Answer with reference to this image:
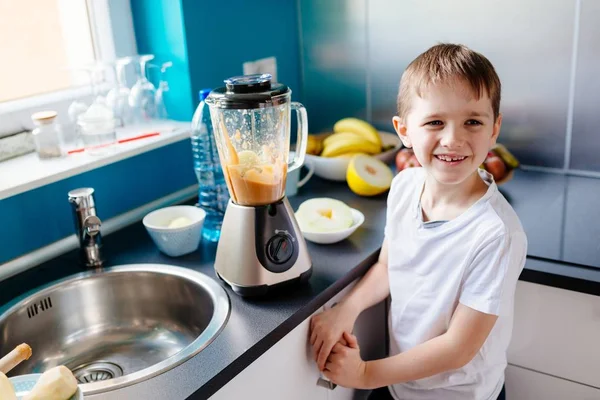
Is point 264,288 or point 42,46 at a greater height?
point 42,46

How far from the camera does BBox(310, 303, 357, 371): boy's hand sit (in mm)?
1084

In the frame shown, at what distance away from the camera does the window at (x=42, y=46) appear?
1384mm

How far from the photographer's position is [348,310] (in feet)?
3.76

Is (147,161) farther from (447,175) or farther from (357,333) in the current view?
(447,175)

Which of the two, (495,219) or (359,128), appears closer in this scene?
(495,219)

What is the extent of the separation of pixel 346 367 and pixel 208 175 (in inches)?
21.5

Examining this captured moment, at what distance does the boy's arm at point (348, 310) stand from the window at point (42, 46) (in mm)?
791

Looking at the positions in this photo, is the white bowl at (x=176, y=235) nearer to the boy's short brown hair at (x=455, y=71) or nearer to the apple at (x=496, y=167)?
the boy's short brown hair at (x=455, y=71)

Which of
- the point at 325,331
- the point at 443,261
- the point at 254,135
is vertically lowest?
the point at 325,331

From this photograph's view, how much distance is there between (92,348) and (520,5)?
4.04 ft

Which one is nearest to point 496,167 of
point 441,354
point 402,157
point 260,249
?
point 402,157

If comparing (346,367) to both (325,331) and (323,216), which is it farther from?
(323,216)

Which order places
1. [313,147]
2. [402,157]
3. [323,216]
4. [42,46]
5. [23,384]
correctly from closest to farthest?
[23,384] < [323,216] < [42,46] < [402,157] < [313,147]

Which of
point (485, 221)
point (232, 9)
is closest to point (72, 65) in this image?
point (232, 9)
